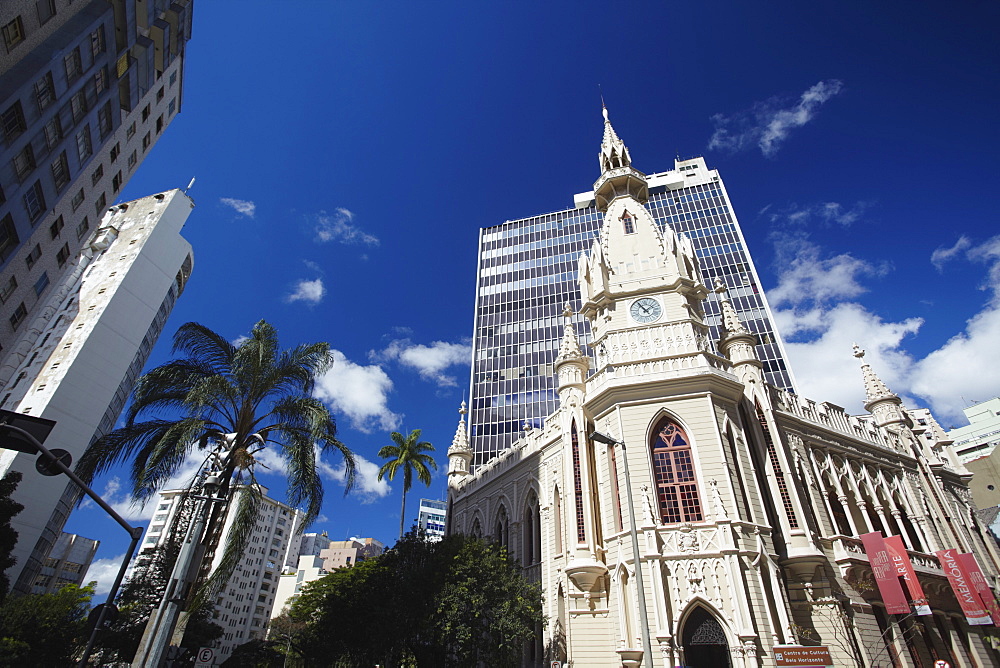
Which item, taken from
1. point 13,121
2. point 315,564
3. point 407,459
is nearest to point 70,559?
point 315,564

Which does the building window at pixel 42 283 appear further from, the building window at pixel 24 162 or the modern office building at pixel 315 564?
the modern office building at pixel 315 564

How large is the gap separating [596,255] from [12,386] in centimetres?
6722

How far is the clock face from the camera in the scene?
27875mm

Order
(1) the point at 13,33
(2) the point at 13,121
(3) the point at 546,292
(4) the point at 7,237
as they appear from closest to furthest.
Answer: (1) the point at 13,33 → (2) the point at 13,121 → (4) the point at 7,237 → (3) the point at 546,292

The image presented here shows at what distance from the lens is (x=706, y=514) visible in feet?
68.7

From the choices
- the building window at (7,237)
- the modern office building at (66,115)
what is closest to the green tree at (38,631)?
the modern office building at (66,115)

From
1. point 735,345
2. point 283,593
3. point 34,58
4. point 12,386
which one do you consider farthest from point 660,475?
point 283,593

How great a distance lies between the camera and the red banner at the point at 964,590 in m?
25.1

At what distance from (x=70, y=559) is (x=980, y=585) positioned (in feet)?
519

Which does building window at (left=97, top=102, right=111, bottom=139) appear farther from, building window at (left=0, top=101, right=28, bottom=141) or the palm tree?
the palm tree

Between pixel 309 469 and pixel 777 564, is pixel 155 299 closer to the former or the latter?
pixel 309 469

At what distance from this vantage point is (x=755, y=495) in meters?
22.6

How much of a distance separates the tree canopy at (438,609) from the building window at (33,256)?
81.5ft

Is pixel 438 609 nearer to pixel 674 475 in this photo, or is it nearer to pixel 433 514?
pixel 674 475
